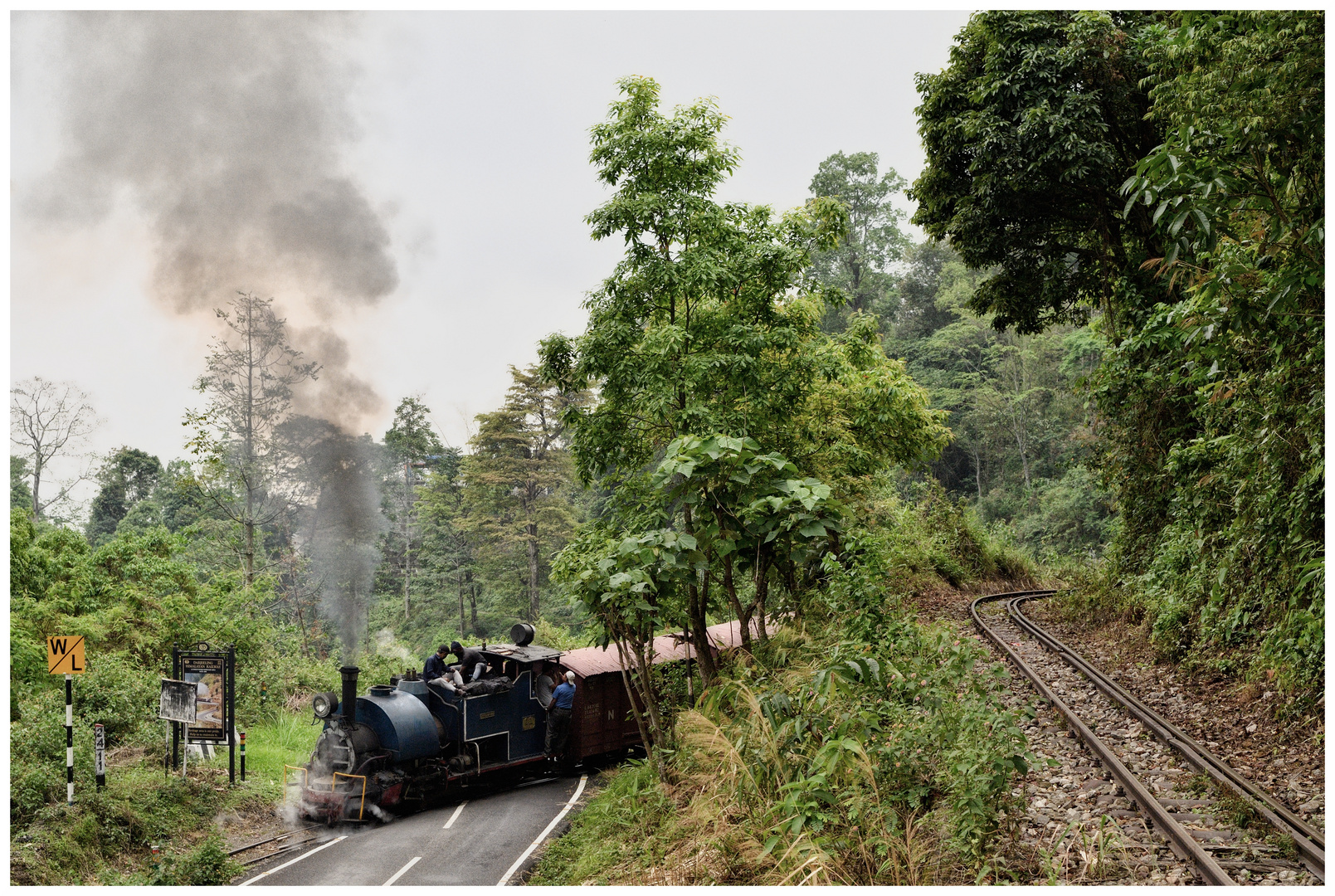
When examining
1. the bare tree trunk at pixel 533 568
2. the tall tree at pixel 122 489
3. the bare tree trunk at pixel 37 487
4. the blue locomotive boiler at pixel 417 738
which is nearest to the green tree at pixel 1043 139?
the blue locomotive boiler at pixel 417 738

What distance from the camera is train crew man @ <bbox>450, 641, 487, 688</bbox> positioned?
438 inches

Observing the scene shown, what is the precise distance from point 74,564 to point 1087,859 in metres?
16.0

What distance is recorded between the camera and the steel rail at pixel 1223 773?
4.48 metres

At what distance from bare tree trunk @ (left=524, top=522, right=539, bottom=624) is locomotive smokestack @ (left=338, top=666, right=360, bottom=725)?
54.0ft

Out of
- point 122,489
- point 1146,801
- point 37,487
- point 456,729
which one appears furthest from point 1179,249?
point 122,489

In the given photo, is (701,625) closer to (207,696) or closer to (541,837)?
(541,837)

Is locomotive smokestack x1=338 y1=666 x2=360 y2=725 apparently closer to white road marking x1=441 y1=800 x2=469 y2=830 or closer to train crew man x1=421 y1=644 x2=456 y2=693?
train crew man x1=421 y1=644 x2=456 y2=693

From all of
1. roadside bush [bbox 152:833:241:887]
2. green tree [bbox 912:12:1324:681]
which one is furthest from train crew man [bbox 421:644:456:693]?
green tree [bbox 912:12:1324:681]

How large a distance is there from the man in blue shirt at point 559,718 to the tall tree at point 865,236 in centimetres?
3181

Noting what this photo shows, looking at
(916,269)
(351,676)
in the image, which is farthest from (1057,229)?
(916,269)

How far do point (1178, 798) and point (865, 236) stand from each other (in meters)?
39.5

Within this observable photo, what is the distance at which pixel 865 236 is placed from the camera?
41.8 metres

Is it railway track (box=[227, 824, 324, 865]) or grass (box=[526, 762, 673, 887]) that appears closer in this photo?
grass (box=[526, 762, 673, 887])

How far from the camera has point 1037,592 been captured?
2008 cm
